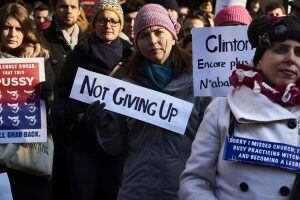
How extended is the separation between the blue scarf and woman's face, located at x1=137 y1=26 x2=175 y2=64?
4 centimetres

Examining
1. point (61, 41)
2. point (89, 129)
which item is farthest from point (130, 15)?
point (89, 129)

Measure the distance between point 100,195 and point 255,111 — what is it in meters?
2.60

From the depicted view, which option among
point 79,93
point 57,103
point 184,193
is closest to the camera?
point 184,193

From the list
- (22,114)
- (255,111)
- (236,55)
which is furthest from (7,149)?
(255,111)

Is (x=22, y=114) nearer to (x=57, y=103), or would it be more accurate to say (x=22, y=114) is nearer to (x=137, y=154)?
(x=57, y=103)

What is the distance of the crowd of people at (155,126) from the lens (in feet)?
9.25

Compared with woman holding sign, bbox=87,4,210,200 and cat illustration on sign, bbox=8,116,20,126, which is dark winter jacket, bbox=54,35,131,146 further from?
woman holding sign, bbox=87,4,210,200

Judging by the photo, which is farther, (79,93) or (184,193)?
(79,93)

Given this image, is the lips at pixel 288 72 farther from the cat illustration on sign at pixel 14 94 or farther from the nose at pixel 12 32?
the nose at pixel 12 32

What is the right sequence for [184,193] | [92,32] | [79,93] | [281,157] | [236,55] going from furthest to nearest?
[92,32], [236,55], [79,93], [184,193], [281,157]

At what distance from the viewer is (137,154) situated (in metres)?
3.84

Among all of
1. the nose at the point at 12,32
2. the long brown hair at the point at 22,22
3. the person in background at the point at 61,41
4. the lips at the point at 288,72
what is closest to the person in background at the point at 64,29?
the person in background at the point at 61,41

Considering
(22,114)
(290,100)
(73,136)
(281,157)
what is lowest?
(73,136)

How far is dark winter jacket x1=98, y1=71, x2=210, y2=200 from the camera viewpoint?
12.3 ft
